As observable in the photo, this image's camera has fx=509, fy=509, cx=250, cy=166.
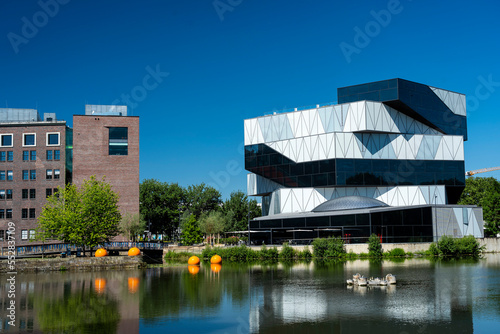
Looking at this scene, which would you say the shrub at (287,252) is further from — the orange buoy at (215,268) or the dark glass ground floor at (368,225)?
the orange buoy at (215,268)

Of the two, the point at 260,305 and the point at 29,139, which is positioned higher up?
the point at 29,139

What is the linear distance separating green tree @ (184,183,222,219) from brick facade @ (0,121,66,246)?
182 feet

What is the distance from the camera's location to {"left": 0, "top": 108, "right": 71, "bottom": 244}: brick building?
8831 centimetres

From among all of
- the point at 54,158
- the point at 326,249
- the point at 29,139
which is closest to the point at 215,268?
the point at 326,249

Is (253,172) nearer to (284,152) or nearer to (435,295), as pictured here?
(284,152)

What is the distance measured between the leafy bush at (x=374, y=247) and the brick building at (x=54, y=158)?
44.4 meters

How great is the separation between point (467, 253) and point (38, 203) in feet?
230

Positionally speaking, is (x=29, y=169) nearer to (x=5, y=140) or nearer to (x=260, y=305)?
(x=5, y=140)

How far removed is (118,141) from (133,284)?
192 feet

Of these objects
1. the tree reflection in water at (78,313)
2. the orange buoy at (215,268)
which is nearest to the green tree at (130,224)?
the orange buoy at (215,268)

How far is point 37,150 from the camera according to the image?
89.9 meters

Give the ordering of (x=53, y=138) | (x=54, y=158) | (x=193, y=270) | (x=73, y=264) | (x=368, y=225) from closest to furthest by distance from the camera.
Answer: (x=73, y=264) < (x=193, y=270) < (x=368, y=225) < (x=54, y=158) < (x=53, y=138)

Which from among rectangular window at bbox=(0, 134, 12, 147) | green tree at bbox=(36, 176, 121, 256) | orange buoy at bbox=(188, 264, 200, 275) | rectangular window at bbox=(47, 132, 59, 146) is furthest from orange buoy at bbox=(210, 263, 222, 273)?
rectangular window at bbox=(0, 134, 12, 147)

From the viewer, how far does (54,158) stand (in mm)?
90375
